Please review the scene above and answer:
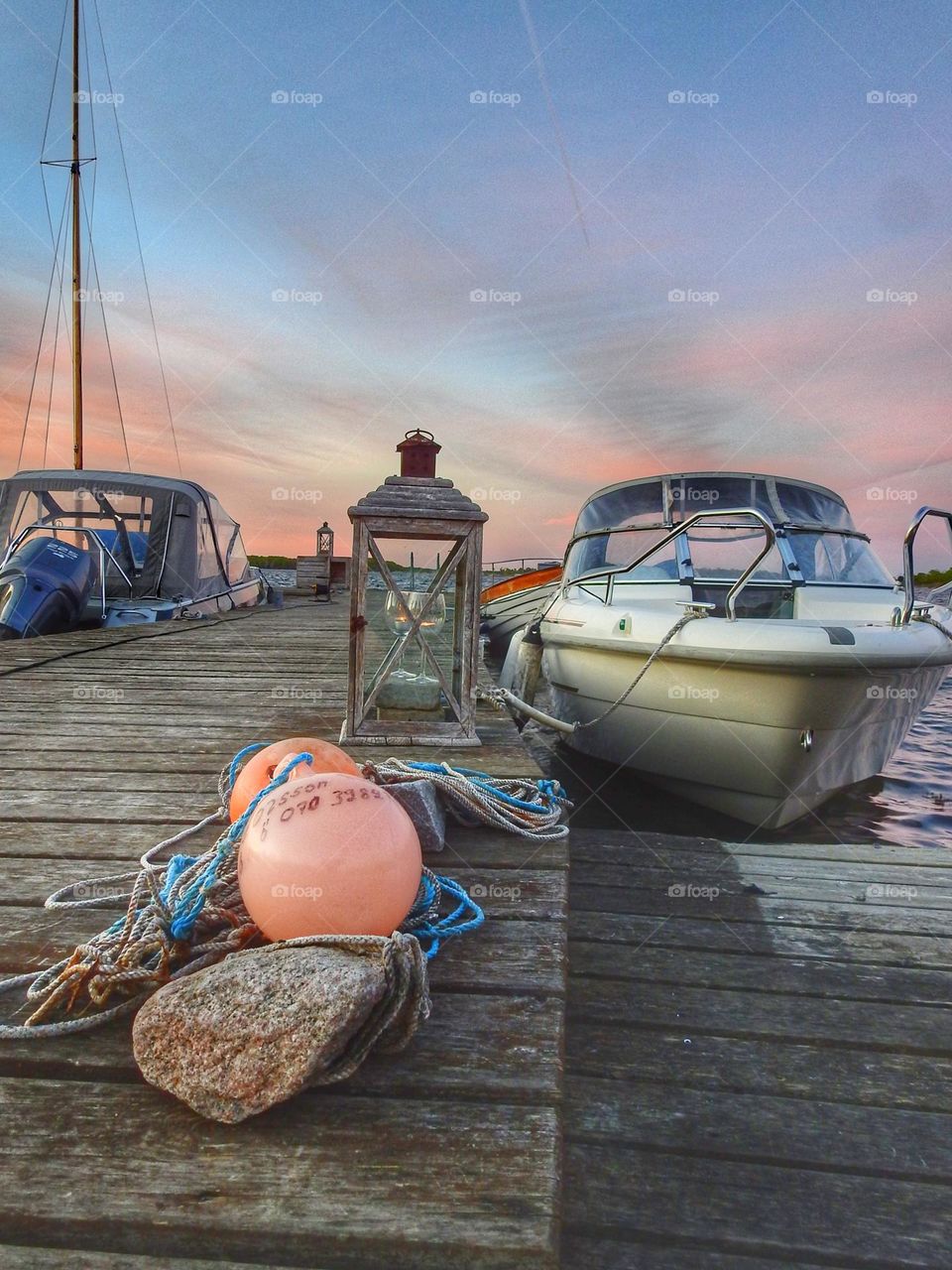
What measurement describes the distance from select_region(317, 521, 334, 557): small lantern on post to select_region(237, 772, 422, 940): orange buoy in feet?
73.8

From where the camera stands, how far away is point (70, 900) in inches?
74.6

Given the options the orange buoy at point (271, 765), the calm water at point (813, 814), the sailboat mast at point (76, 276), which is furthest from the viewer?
the sailboat mast at point (76, 276)

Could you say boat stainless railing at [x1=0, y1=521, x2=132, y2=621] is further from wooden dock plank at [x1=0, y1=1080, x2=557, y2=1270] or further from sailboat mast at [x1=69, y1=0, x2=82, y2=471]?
wooden dock plank at [x1=0, y1=1080, x2=557, y2=1270]

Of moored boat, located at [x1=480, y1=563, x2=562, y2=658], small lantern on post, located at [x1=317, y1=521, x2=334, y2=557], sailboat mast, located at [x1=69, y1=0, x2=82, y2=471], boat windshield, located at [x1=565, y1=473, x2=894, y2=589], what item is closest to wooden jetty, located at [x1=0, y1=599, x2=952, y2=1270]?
boat windshield, located at [x1=565, y1=473, x2=894, y2=589]

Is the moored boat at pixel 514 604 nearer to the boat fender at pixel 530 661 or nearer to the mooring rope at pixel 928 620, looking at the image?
the boat fender at pixel 530 661

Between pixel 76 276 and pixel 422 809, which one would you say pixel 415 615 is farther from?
pixel 76 276

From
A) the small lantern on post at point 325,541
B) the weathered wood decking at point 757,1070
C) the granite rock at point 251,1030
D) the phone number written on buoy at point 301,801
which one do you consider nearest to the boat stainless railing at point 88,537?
the weathered wood decking at point 757,1070

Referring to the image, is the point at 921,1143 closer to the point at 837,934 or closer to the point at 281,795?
the point at 837,934

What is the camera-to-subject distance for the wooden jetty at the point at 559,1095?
0.99 meters

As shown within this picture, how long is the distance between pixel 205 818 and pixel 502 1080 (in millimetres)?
1569

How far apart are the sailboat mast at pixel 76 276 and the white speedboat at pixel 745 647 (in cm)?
1333

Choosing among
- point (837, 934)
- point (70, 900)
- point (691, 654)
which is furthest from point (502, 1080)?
point (691, 654)

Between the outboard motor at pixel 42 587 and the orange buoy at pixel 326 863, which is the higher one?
the outboard motor at pixel 42 587

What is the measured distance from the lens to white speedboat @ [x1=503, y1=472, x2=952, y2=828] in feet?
15.1
